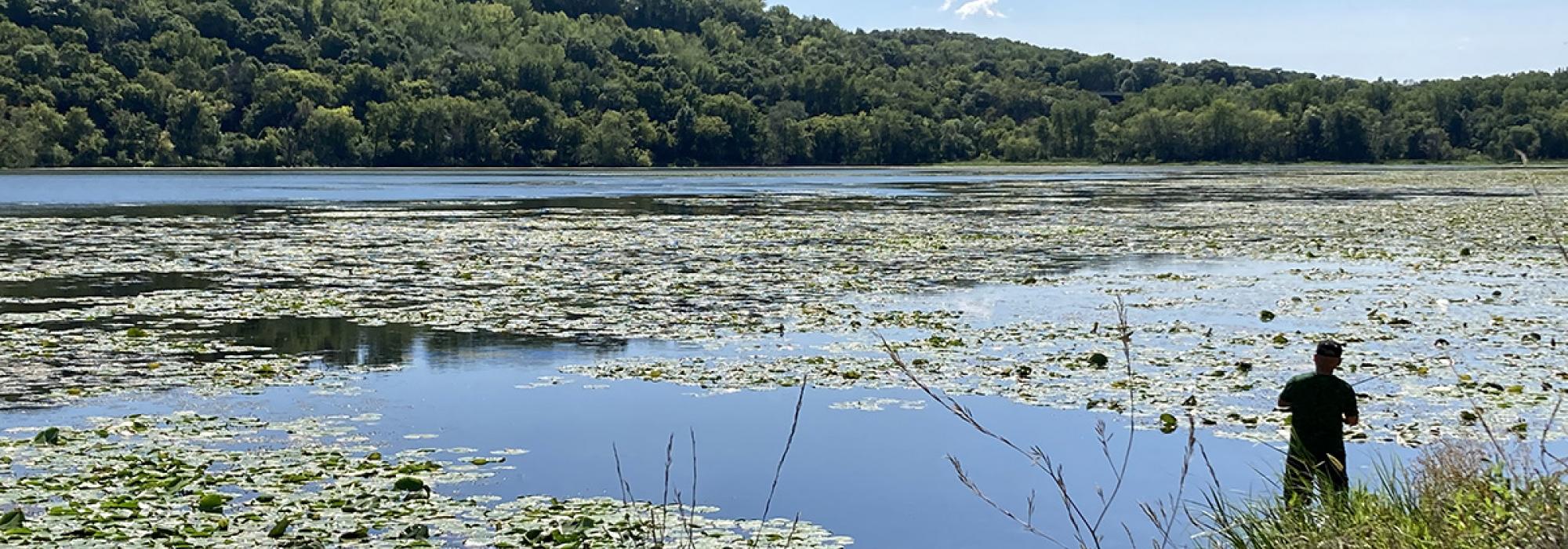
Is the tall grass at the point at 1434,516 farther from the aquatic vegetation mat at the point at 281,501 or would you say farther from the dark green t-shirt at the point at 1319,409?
the aquatic vegetation mat at the point at 281,501

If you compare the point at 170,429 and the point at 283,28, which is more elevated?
the point at 283,28

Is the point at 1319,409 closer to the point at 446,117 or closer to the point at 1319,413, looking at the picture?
the point at 1319,413

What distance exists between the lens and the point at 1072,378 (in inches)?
634

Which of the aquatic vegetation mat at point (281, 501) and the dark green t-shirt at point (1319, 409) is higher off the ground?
the dark green t-shirt at point (1319, 409)

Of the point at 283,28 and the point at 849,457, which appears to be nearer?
the point at 849,457

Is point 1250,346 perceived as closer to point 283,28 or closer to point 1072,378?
point 1072,378

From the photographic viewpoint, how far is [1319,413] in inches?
387

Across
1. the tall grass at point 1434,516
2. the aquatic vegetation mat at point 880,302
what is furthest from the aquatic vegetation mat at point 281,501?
the tall grass at point 1434,516

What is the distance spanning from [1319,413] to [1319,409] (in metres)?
0.03

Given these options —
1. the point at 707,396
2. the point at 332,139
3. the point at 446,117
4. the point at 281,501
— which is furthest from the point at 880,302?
the point at 332,139

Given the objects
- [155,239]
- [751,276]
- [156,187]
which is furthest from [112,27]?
[751,276]

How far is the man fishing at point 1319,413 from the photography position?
978 cm

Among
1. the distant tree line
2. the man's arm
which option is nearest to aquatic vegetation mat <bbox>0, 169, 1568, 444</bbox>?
the man's arm

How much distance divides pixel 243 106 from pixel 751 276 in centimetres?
15856
